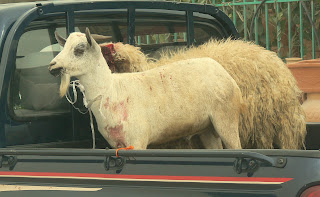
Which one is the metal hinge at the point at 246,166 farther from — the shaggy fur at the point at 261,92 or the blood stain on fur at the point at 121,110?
the shaggy fur at the point at 261,92

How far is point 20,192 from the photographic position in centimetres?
337

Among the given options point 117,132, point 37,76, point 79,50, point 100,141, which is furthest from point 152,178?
point 37,76

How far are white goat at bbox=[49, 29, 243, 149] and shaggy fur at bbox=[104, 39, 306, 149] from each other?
32 centimetres

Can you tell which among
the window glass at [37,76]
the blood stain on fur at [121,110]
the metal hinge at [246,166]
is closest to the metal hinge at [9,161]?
the window glass at [37,76]

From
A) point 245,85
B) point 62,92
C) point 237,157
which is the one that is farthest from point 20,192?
point 245,85

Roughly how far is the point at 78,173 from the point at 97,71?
607 mm

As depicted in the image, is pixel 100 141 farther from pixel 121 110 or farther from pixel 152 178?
pixel 152 178

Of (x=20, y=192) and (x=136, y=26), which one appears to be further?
(x=136, y=26)

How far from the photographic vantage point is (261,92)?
13.9ft

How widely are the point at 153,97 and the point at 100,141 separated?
61 centimetres

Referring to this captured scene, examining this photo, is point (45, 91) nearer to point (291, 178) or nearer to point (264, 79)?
point (264, 79)

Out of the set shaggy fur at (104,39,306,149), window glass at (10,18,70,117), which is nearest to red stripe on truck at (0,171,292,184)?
window glass at (10,18,70,117)

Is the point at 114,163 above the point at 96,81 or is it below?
below

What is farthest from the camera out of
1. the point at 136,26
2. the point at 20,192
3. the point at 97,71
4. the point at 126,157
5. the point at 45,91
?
the point at 136,26
